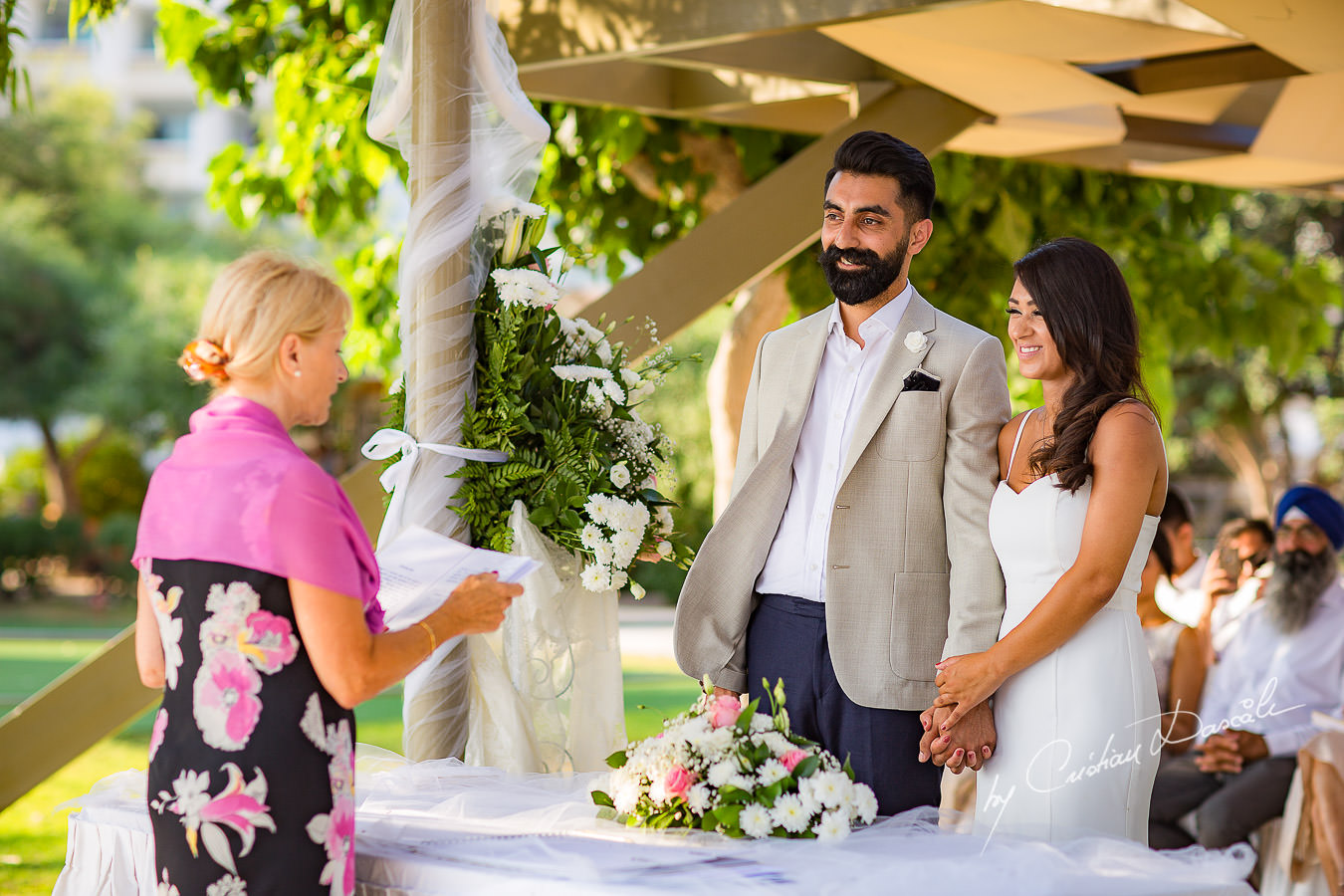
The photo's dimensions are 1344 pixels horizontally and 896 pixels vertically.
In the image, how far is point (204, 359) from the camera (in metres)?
2.20

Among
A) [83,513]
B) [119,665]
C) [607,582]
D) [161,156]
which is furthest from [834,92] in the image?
[161,156]

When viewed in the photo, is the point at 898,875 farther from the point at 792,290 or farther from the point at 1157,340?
the point at 1157,340

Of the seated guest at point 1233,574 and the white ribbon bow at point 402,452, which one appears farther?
the seated guest at point 1233,574

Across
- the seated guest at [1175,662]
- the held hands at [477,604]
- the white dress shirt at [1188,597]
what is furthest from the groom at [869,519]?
the white dress shirt at [1188,597]

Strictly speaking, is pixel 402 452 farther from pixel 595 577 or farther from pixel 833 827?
pixel 833 827

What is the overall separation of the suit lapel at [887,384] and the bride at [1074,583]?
0.78 feet

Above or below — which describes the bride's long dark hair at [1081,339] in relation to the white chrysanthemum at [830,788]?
above

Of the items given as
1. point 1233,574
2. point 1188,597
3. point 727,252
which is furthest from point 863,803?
point 1188,597

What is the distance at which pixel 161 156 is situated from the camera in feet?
150

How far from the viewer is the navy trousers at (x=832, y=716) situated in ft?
9.70

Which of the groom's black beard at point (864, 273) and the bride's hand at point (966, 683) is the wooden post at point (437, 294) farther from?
the bride's hand at point (966, 683)

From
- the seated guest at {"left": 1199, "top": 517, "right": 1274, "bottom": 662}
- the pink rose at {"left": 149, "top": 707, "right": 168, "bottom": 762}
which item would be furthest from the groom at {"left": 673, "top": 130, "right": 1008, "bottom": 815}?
the seated guest at {"left": 1199, "top": 517, "right": 1274, "bottom": 662}

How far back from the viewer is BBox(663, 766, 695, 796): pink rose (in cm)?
248

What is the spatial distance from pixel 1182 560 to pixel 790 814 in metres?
4.33
